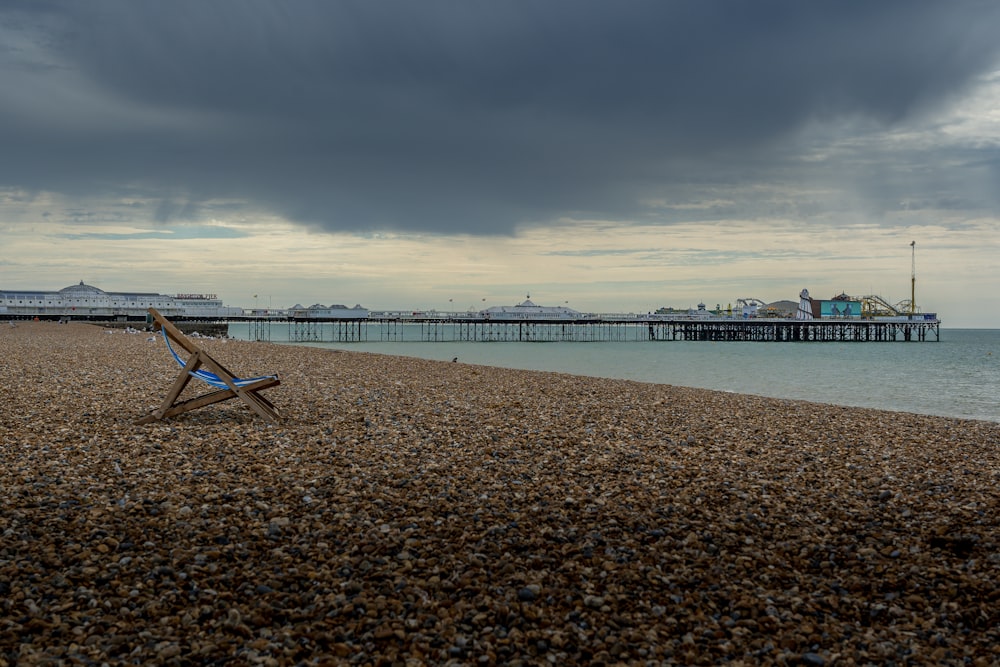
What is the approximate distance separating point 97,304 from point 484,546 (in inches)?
5993

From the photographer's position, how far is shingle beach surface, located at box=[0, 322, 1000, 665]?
306 cm

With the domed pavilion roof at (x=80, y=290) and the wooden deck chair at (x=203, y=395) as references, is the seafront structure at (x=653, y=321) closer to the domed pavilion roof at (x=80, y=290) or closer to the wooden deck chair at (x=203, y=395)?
the domed pavilion roof at (x=80, y=290)

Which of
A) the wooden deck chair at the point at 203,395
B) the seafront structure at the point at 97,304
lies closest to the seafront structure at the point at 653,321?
the seafront structure at the point at 97,304

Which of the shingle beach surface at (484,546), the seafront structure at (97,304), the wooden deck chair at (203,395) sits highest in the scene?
the seafront structure at (97,304)

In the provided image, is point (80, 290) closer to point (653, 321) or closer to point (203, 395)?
point (653, 321)

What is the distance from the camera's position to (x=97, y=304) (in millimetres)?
135000

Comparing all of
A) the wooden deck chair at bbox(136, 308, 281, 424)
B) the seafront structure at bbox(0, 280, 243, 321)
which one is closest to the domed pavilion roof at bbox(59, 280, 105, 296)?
the seafront structure at bbox(0, 280, 243, 321)

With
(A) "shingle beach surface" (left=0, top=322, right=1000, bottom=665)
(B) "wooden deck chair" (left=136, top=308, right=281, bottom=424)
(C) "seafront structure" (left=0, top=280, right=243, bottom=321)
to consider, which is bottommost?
(A) "shingle beach surface" (left=0, top=322, right=1000, bottom=665)

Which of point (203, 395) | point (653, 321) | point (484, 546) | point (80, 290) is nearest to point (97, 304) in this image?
point (80, 290)

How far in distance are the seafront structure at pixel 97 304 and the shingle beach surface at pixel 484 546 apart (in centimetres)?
11469

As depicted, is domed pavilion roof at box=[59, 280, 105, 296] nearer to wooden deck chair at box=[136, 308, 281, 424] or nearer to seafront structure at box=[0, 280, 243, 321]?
seafront structure at box=[0, 280, 243, 321]

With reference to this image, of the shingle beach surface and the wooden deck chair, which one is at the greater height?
the wooden deck chair

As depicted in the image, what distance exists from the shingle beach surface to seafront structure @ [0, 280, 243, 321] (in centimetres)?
11469

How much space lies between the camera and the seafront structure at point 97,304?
12131 centimetres
